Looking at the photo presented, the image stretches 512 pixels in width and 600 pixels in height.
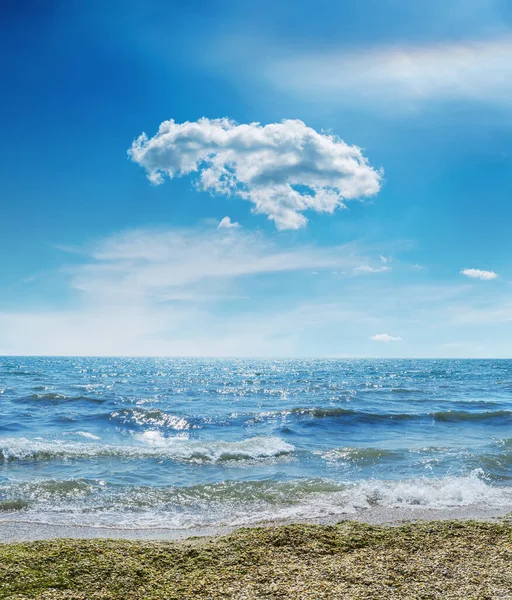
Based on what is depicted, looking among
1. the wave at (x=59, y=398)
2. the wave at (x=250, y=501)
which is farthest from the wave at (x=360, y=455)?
the wave at (x=59, y=398)

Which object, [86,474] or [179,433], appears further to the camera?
[179,433]

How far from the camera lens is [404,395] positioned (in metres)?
37.8

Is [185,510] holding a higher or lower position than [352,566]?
lower

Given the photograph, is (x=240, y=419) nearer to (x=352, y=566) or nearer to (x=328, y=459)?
(x=328, y=459)

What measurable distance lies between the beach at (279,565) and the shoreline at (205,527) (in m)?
0.78

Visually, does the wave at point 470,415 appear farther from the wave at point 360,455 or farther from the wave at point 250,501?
the wave at point 250,501

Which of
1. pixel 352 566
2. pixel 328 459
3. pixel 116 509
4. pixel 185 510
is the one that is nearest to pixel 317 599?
pixel 352 566

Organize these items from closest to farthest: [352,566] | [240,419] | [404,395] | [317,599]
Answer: [317,599] → [352,566] → [240,419] → [404,395]

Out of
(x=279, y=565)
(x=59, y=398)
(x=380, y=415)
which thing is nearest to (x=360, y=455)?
(x=279, y=565)

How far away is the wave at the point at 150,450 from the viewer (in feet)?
45.0

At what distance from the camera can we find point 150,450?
14984 mm

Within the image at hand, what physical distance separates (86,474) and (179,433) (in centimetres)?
877

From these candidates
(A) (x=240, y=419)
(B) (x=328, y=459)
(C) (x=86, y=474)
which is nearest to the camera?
(C) (x=86, y=474)

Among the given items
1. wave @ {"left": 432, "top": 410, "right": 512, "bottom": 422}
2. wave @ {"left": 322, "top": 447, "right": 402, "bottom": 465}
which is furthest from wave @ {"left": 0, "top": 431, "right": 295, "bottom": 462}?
wave @ {"left": 432, "top": 410, "right": 512, "bottom": 422}
